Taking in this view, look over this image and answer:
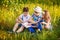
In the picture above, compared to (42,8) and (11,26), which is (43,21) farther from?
(11,26)

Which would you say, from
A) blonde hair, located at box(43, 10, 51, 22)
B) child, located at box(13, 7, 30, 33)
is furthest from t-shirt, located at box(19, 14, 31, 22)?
blonde hair, located at box(43, 10, 51, 22)

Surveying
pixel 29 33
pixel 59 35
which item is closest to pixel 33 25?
pixel 29 33

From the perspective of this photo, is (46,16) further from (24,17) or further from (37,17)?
(24,17)

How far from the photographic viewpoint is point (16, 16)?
251 cm

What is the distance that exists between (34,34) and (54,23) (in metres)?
0.21

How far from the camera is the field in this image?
2449 millimetres

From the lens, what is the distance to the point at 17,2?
2557 mm

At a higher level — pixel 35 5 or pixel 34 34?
pixel 35 5

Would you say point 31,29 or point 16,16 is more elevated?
point 16,16

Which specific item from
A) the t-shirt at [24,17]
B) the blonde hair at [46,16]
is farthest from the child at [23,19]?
the blonde hair at [46,16]

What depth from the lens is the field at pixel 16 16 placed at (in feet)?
8.04

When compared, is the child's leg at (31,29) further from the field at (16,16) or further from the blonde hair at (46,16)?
the blonde hair at (46,16)

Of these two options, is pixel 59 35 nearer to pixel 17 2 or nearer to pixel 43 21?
pixel 43 21

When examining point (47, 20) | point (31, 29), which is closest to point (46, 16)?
point (47, 20)
